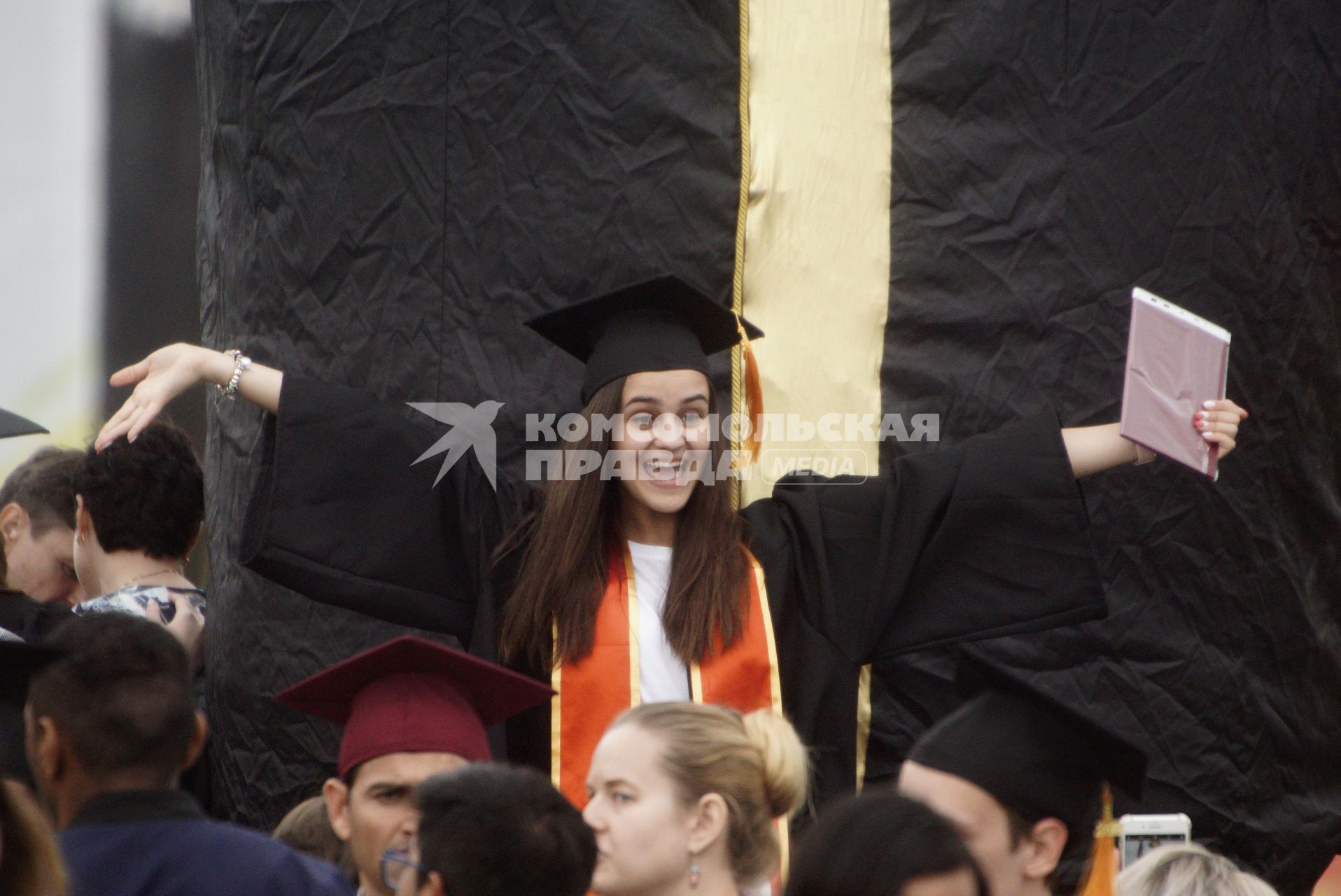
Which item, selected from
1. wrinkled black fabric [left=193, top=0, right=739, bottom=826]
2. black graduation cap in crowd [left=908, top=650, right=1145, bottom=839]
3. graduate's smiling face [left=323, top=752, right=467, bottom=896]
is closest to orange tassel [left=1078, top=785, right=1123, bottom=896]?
black graduation cap in crowd [left=908, top=650, right=1145, bottom=839]

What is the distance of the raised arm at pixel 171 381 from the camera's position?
3.16 m

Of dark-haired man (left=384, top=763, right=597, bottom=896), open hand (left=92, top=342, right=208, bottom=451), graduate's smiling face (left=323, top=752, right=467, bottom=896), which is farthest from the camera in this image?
open hand (left=92, top=342, right=208, bottom=451)

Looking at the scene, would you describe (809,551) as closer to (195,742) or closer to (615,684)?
(615,684)

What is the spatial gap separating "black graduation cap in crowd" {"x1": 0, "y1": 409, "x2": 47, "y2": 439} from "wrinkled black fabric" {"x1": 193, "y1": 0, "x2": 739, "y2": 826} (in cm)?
60

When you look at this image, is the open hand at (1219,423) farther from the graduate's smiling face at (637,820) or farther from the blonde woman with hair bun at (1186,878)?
the graduate's smiling face at (637,820)

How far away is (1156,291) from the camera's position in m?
3.96

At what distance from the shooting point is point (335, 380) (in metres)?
4.20

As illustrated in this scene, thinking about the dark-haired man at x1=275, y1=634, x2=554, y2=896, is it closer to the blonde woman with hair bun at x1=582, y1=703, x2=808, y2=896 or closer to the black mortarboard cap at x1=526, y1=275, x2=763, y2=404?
the blonde woman with hair bun at x1=582, y1=703, x2=808, y2=896

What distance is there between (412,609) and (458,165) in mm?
1170

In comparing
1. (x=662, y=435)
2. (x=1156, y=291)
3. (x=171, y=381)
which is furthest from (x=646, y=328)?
(x=1156, y=291)

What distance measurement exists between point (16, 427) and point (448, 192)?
1.24 metres

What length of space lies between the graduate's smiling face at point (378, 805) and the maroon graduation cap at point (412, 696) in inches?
0.8

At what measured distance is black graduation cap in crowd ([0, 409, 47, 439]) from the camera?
13.6 ft

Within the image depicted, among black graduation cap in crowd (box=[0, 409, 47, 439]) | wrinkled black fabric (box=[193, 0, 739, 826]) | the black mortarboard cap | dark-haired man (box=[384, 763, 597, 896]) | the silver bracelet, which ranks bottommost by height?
dark-haired man (box=[384, 763, 597, 896])
